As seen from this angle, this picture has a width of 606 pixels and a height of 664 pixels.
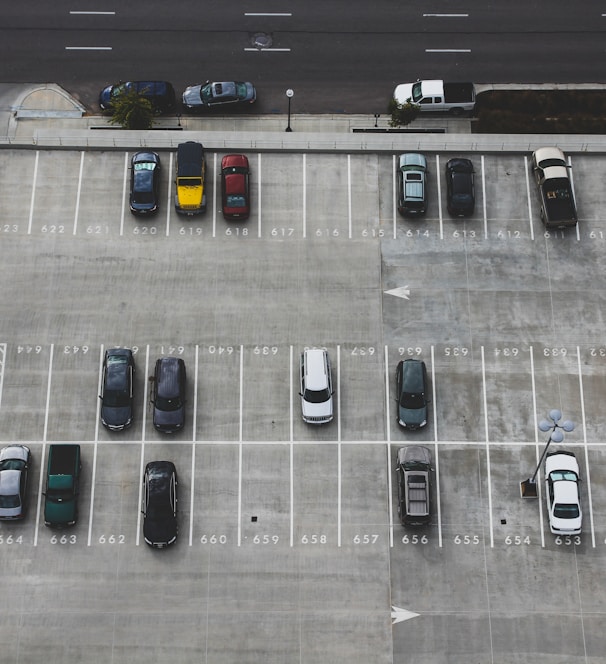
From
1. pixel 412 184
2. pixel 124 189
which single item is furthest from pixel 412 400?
pixel 124 189

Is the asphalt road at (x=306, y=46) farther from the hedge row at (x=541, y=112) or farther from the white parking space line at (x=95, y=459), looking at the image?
the white parking space line at (x=95, y=459)

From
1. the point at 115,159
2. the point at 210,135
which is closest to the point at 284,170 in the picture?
the point at 210,135

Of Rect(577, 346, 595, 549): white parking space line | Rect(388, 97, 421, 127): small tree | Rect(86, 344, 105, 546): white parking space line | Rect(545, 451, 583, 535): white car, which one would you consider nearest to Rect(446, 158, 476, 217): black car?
Rect(388, 97, 421, 127): small tree

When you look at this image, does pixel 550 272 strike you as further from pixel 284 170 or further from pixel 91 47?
pixel 91 47

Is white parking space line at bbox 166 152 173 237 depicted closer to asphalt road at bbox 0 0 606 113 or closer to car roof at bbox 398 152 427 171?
asphalt road at bbox 0 0 606 113

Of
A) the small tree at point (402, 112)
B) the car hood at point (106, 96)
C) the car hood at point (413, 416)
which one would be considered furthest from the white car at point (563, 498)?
the car hood at point (106, 96)

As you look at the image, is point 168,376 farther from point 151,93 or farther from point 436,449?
point 151,93
